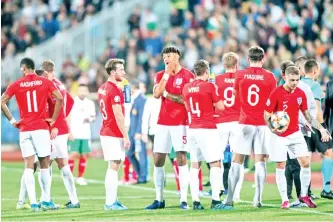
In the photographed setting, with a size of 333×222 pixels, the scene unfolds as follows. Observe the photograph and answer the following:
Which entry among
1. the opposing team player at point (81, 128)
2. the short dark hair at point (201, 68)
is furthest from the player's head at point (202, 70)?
the opposing team player at point (81, 128)

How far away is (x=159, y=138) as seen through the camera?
1806 cm

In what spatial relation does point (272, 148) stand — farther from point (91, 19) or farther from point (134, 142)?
point (91, 19)

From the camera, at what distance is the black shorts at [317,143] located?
65.2 ft

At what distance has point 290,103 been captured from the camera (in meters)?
17.7

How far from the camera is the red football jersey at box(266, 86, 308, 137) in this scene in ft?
57.6

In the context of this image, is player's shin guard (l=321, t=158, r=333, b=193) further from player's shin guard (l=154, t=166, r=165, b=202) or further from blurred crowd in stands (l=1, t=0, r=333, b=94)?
blurred crowd in stands (l=1, t=0, r=333, b=94)

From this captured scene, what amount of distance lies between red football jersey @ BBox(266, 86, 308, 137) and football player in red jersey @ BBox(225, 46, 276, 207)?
7.9 inches

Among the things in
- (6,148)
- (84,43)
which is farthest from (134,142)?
(84,43)

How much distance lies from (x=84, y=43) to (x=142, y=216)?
21066 millimetres

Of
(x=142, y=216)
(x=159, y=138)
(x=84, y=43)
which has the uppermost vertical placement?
(x=84, y=43)

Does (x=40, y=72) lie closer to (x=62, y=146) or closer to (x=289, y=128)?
(x=62, y=146)

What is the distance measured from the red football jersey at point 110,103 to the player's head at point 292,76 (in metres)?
2.55

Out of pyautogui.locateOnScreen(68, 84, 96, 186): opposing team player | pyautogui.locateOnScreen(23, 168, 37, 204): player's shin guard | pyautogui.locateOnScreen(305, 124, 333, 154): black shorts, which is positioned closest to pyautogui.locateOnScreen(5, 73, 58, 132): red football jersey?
pyautogui.locateOnScreen(23, 168, 37, 204): player's shin guard

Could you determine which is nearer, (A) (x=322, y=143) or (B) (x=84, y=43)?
(A) (x=322, y=143)
